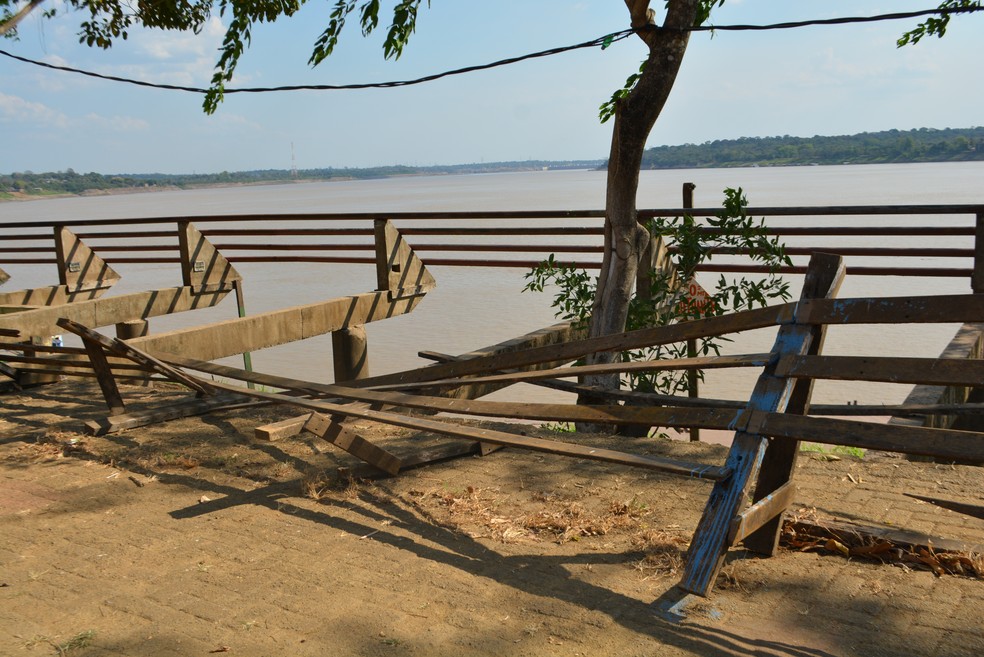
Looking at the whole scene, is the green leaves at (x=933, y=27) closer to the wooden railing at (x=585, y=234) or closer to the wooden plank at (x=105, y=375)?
the wooden railing at (x=585, y=234)

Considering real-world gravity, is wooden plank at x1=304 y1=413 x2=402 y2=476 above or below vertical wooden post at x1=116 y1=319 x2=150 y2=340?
above

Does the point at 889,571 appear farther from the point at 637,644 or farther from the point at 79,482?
the point at 79,482

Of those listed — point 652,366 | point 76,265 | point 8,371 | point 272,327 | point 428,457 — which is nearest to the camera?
point 652,366

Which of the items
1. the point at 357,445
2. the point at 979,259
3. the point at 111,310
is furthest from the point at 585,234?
the point at 357,445

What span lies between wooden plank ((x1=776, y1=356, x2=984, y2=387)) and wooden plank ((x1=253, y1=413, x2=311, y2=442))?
8.54ft

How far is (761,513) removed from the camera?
3.08 meters

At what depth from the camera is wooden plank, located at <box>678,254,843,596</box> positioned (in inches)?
117

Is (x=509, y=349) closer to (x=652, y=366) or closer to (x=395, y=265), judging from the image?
(x=652, y=366)

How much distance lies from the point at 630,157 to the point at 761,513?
10.9ft

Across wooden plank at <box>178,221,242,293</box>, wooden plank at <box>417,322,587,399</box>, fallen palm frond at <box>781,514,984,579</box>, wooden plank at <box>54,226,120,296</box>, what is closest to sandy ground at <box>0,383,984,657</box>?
fallen palm frond at <box>781,514,984,579</box>

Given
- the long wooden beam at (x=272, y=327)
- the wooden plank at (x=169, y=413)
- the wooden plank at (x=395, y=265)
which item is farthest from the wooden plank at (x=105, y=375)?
the wooden plank at (x=395, y=265)

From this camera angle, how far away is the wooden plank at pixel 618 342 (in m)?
3.69

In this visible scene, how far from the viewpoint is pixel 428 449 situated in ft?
15.7

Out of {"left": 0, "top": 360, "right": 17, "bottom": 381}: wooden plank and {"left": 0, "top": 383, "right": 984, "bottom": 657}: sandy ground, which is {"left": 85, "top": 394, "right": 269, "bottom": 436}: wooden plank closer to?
{"left": 0, "top": 383, "right": 984, "bottom": 657}: sandy ground
